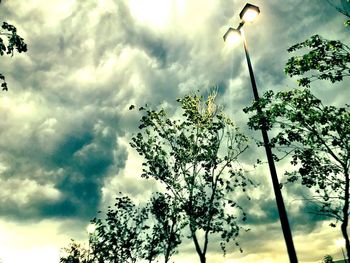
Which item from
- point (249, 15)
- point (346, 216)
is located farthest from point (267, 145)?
point (346, 216)

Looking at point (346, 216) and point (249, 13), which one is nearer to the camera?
point (249, 13)

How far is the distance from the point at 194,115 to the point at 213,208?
729 cm

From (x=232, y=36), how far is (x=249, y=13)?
136 cm

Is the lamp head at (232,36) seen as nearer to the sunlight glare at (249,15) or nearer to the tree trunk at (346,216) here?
the sunlight glare at (249,15)

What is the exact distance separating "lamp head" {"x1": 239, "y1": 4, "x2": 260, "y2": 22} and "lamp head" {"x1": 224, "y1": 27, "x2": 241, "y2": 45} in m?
0.94

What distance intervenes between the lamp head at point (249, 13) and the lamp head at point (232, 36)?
944 millimetres

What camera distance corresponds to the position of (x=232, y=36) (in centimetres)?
1197

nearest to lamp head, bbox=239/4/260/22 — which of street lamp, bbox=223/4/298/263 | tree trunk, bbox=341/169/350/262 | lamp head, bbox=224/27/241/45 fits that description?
street lamp, bbox=223/4/298/263

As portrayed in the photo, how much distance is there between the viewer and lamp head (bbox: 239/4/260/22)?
1052 cm

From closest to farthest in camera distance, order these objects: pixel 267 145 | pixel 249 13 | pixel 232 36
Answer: pixel 267 145, pixel 249 13, pixel 232 36

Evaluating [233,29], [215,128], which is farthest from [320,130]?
[215,128]

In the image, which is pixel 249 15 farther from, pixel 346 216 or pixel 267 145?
pixel 346 216

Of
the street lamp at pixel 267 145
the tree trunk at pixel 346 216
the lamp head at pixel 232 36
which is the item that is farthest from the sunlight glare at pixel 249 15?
the tree trunk at pixel 346 216

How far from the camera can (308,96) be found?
1566 cm
